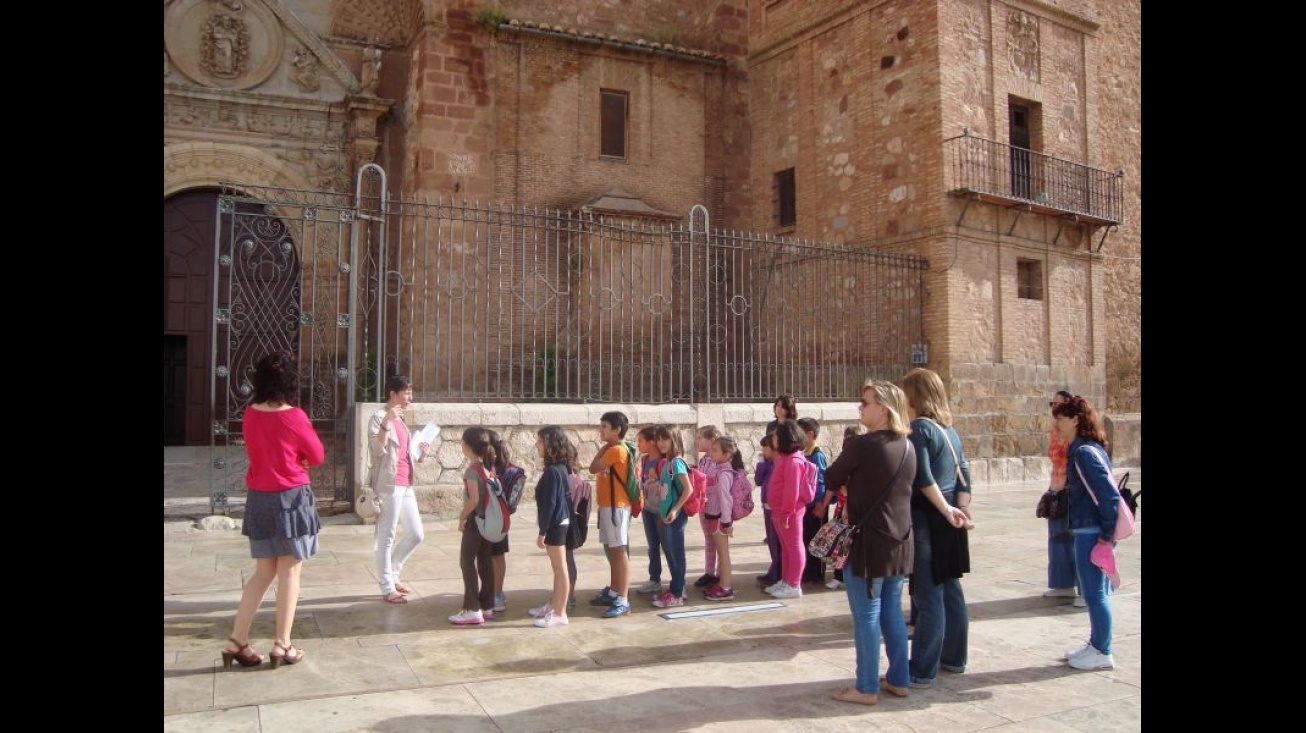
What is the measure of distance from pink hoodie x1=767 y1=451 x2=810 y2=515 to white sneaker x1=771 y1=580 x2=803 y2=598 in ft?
1.97

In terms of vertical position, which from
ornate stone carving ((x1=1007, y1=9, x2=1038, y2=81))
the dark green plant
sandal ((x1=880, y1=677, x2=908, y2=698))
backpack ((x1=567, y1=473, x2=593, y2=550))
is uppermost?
the dark green plant

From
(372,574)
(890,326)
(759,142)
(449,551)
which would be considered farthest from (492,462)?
(759,142)

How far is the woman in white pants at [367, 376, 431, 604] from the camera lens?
6.73 m

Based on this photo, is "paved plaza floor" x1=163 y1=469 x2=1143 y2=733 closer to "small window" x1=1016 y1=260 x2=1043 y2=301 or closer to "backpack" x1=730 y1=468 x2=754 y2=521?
"backpack" x1=730 y1=468 x2=754 y2=521

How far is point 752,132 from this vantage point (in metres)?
19.0

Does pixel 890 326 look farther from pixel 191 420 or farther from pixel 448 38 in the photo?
pixel 191 420

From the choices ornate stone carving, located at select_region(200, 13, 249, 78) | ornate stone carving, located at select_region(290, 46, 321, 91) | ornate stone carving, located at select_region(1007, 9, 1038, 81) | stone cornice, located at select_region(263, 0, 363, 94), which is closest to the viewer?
ornate stone carving, located at select_region(200, 13, 249, 78)

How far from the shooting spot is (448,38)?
16516 mm

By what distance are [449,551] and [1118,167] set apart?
16849 millimetres

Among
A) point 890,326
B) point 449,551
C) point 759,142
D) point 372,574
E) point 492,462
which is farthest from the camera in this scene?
point 759,142

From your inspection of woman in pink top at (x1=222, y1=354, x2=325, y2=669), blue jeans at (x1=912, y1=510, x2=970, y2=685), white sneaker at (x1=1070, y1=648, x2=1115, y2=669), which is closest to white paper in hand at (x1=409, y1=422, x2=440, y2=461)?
woman in pink top at (x1=222, y1=354, x2=325, y2=669)

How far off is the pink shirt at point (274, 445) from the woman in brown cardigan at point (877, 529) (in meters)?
2.86

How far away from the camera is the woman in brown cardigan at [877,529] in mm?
4551

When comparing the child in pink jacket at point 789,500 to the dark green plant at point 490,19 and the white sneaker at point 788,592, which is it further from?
the dark green plant at point 490,19
